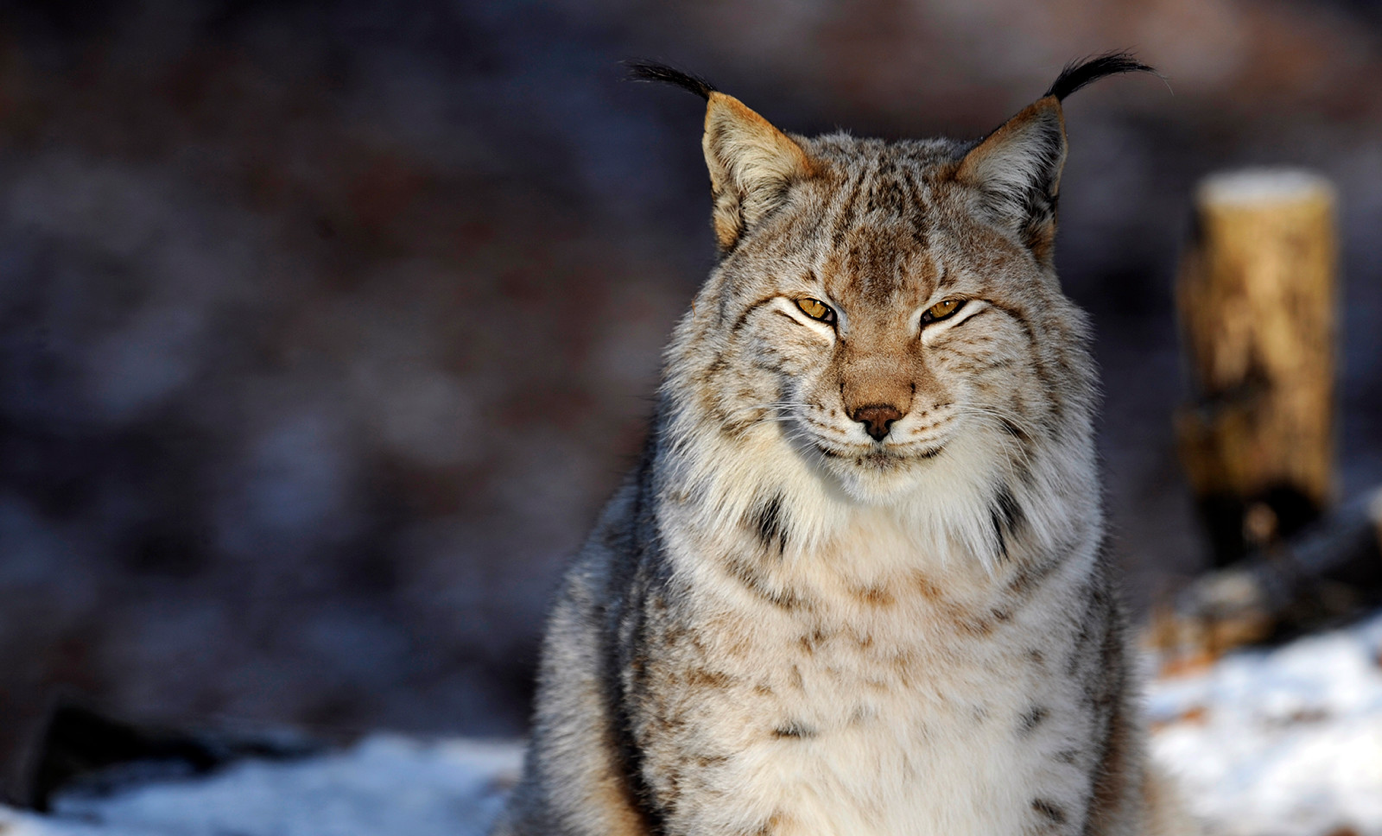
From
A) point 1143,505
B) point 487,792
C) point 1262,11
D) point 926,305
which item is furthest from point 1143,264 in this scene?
point 926,305

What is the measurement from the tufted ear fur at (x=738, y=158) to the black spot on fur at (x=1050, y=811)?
1.56m

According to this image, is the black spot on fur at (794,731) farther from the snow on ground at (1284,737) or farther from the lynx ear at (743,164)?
the snow on ground at (1284,737)

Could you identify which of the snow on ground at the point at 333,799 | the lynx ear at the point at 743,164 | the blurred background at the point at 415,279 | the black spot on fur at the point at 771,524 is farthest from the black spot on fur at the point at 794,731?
the blurred background at the point at 415,279

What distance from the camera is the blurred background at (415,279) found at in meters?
9.03

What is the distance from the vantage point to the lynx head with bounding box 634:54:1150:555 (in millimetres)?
2820

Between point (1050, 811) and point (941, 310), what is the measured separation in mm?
1234

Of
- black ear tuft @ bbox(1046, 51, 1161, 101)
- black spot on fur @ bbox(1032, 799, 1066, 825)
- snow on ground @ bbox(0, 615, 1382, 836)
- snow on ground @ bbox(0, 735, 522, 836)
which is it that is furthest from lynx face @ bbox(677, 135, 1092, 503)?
snow on ground @ bbox(0, 735, 522, 836)

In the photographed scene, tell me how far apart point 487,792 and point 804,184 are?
312 centimetres

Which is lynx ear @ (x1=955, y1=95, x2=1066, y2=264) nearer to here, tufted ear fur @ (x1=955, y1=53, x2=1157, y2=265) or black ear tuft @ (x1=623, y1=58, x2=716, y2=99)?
tufted ear fur @ (x1=955, y1=53, x2=1157, y2=265)

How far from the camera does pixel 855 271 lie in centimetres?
288

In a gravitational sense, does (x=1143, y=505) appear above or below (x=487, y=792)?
above

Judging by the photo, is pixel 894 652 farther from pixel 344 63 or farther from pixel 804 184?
pixel 344 63

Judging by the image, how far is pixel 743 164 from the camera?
10.3ft

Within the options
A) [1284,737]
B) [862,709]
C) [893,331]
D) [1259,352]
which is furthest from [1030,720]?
[1259,352]
